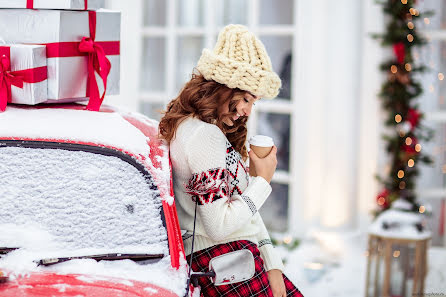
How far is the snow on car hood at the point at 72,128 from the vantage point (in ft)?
6.43

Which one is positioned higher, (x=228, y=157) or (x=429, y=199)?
(x=228, y=157)

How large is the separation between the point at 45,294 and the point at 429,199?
12.0 feet

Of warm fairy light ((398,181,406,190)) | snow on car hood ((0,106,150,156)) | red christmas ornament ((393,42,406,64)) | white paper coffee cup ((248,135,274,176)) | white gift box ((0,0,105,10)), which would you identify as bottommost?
warm fairy light ((398,181,406,190))

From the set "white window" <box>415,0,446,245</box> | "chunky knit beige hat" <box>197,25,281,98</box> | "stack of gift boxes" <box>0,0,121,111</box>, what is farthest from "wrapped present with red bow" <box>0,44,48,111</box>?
"white window" <box>415,0,446,245</box>

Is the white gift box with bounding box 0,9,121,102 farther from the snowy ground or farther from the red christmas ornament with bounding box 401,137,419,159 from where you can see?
the red christmas ornament with bounding box 401,137,419,159

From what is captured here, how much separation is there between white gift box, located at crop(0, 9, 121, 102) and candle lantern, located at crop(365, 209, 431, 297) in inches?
90.8

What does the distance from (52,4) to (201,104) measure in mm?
603

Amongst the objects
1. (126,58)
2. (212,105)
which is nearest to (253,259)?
(212,105)

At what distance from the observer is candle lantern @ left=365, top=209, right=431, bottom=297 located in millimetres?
3980

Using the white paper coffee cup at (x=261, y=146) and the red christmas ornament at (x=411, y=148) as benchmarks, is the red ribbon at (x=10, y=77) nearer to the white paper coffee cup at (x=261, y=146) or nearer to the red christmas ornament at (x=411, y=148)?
the white paper coffee cup at (x=261, y=146)

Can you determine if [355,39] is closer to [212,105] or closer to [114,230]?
[212,105]

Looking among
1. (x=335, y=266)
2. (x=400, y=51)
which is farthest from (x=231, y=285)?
(x=400, y=51)

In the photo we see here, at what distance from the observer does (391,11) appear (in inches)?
176

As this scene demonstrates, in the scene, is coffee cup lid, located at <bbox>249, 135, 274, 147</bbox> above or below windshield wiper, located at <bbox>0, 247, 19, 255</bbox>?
above
